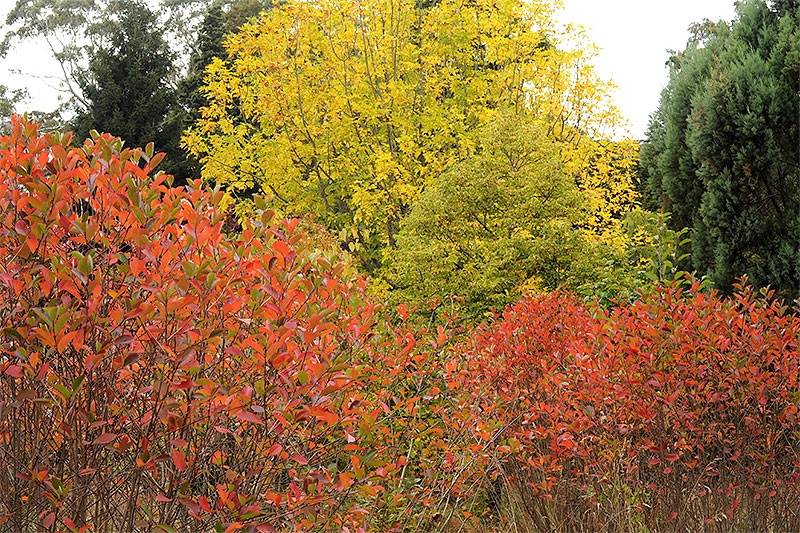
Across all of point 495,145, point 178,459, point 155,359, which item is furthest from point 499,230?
point 178,459

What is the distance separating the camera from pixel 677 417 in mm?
3828

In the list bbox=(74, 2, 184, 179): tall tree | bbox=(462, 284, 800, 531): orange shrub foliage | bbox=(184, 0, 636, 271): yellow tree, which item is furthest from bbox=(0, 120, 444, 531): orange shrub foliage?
bbox=(74, 2, 184, 179): tall tree

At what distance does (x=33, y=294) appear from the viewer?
215 centimetres

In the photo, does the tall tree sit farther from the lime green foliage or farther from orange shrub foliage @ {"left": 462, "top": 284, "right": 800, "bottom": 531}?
orange shrub foliage @ {"left": 462, "top": 284, "right": 800, "bottom": 531}

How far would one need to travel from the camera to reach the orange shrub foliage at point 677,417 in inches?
150

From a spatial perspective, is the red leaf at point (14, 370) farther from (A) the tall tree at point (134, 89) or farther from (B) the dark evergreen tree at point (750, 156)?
(A) the tall tree at point (134, 89)

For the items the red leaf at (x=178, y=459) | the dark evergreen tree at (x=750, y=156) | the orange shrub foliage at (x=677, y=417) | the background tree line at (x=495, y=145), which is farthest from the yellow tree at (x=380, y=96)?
the red leaf at (x=178, y=459)

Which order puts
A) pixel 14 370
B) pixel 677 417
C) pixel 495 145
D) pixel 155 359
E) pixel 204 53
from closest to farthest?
1. pixel 14 370
2. pixel 155 359
3. pixel 677 417
4. pixel 495 145
5. pixel 204 53

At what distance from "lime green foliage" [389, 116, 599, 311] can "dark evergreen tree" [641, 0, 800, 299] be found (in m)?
2.69

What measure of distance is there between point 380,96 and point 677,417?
8547 millimetres

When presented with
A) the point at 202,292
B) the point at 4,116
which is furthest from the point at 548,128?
the point at 4,116

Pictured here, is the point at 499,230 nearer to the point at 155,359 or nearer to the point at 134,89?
the point at 155,359

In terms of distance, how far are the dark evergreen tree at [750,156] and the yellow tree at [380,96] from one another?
184cm

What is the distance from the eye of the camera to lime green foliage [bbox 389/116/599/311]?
7.88 meters
